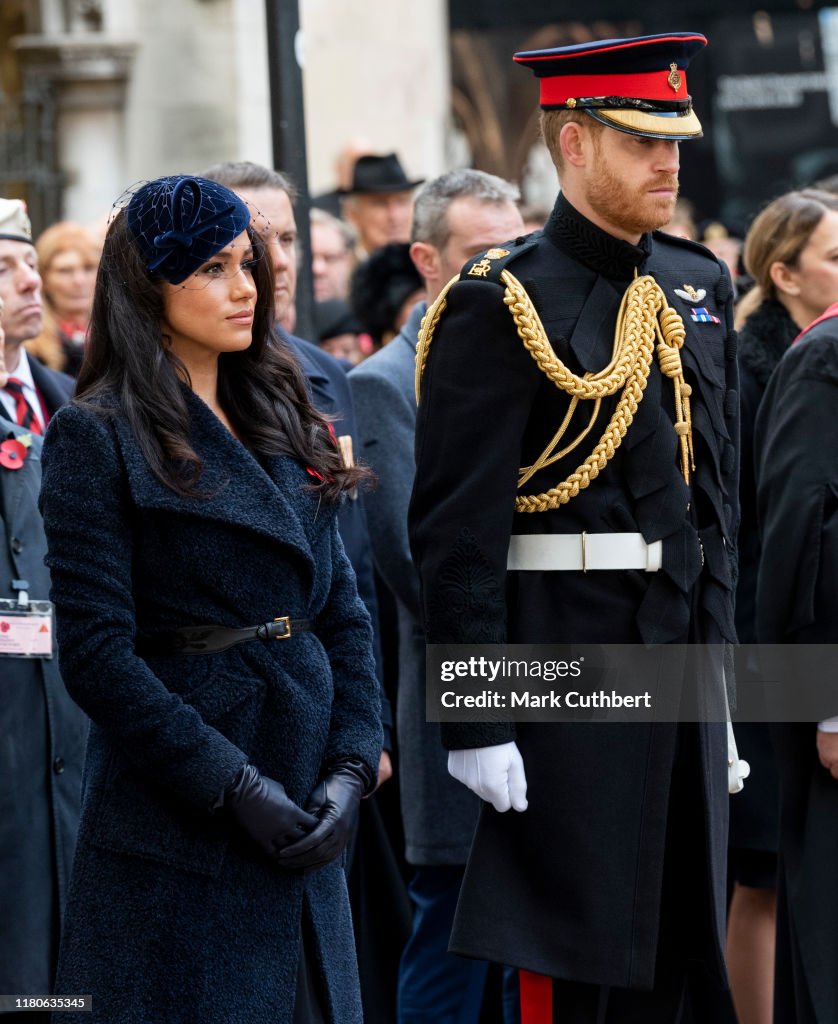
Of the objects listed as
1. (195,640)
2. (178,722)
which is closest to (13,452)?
(195,640)

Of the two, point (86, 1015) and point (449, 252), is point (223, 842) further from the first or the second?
point (449, 252)


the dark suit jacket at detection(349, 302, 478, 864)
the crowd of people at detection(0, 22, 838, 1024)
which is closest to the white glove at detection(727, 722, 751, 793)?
the crowd of people at detection(0, 22, 838, 1024)

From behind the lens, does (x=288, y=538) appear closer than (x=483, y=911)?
Yes

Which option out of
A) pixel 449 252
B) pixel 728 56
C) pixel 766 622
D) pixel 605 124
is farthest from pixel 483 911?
pixel 728 56

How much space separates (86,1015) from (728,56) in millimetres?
13910

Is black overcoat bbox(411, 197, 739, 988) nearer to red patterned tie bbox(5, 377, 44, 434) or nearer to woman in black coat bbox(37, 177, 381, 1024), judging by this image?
woman in black coat bbox(37, 177, 381, 1024)

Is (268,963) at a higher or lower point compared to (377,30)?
lower

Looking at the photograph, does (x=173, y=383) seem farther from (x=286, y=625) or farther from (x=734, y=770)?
(x=734, y=770)

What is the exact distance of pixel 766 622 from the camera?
426 cm

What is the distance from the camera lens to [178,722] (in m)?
3.17

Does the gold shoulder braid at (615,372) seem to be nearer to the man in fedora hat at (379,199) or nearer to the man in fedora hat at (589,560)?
the man in fedora hat at (589,560)

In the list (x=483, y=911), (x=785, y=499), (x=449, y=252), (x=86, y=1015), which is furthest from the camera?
(x=449, y=252)

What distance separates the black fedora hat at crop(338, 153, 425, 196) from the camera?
881cm

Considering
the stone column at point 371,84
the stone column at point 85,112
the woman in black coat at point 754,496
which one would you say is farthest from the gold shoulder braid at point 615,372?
the stone column at point 371,84
